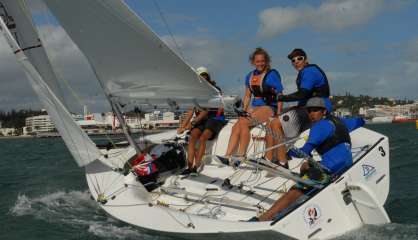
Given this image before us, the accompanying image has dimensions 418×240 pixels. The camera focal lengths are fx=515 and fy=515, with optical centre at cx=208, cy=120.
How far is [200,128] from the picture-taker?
7.54 m

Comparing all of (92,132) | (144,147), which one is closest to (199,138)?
(144,147)

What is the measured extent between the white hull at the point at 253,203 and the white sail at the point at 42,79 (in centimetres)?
59

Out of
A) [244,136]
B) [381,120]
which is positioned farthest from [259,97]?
[381,120]

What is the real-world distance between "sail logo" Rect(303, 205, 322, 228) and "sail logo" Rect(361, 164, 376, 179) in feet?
2.41

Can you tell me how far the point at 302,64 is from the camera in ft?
19.2

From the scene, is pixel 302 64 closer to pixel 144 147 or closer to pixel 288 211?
pixel 288 211

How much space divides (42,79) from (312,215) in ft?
12.5

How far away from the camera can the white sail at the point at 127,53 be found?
5480mm

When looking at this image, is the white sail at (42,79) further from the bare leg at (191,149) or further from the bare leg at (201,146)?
the bare leg at (201,146)

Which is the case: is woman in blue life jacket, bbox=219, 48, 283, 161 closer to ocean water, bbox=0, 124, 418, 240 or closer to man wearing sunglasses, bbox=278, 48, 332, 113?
man wearing sunglasses, bbox=278, 48, 332, 113

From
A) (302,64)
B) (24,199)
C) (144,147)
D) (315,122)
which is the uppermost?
(302,64)

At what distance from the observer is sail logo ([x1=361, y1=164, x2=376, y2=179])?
514 cm

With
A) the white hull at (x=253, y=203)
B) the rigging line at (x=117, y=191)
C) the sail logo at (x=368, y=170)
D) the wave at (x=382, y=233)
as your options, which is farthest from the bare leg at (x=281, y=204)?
the rigging line at (x=117, y=191)

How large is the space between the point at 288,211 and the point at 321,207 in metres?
0.34
